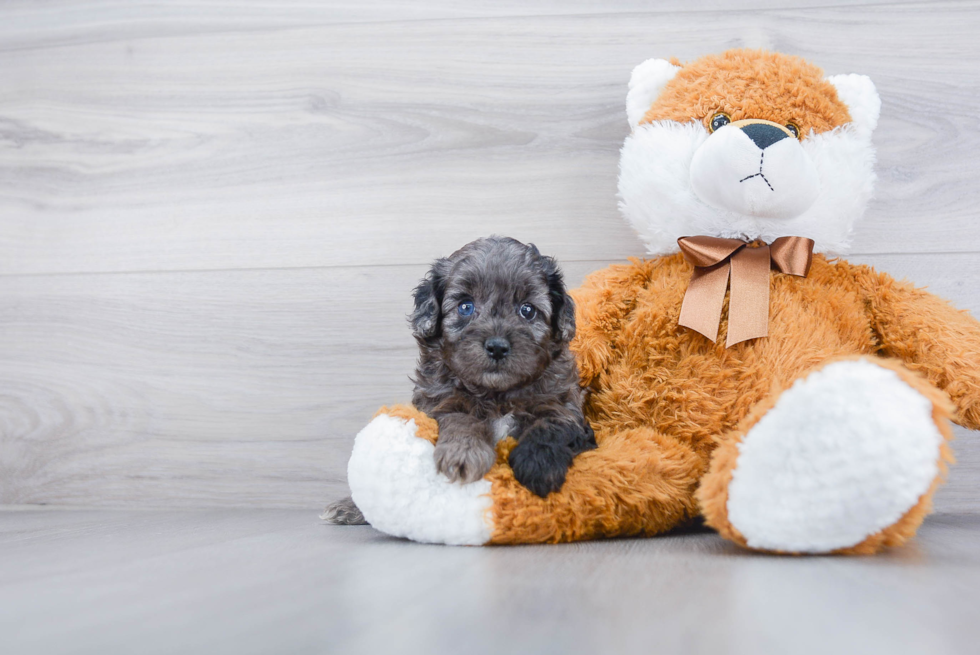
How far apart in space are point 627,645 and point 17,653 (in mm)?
532

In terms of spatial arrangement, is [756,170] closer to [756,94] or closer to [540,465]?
[756,94]

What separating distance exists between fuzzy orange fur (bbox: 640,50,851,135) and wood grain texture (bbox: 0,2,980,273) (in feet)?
1.13

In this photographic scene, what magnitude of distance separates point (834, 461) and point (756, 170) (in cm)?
53

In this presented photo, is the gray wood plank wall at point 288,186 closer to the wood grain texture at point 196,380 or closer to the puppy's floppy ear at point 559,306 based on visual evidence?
the wood grain texture at point 196,380

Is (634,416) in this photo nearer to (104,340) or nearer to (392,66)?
(392,66)

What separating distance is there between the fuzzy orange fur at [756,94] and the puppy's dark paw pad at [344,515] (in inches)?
36.8

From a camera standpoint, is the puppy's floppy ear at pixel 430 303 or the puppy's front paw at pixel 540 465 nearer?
the puppy's front paw at pixel 540 465

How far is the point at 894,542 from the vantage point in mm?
876

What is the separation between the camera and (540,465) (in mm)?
1034

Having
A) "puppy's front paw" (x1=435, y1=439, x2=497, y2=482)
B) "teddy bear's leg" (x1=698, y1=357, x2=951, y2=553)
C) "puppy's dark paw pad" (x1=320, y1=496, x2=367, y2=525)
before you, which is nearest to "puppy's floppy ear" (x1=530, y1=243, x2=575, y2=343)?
"puppy's front paw" (x1=435, y1=439, x2=497, y2=482)

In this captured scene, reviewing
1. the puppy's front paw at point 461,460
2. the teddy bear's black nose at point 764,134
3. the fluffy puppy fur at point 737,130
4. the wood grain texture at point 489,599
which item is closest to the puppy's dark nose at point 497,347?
the puppy's front paw at point 461,460

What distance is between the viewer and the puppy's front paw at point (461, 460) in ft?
3.36

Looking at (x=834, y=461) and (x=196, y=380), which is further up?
(x=834, y=461)

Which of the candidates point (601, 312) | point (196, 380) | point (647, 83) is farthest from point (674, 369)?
point (196, 380)
